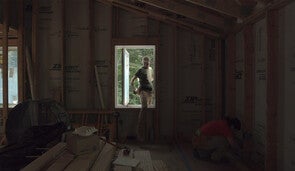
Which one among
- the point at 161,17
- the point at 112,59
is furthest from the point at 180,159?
the point at 161,17

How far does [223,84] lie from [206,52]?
2.45 feet

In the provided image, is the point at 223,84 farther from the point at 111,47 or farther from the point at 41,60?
the point at 41,60

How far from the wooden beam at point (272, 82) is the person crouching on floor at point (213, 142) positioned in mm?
1041

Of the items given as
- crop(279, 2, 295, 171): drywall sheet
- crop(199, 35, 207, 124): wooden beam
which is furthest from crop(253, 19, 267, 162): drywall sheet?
crop(199, 35, 207, 124): wooden beam

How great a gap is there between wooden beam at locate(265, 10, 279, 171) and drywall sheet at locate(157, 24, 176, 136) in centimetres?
295

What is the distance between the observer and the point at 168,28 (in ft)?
21.2

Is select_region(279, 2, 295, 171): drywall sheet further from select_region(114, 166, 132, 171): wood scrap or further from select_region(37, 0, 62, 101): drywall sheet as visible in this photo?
select_region(37, 0, 62, 101): drywall sheet

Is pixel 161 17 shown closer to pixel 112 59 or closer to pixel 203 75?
pixel 112 59

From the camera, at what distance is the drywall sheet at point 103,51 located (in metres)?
6.47

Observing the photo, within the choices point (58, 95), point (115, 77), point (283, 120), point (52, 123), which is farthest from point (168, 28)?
point (52, 123)

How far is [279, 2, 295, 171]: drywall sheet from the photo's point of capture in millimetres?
3238

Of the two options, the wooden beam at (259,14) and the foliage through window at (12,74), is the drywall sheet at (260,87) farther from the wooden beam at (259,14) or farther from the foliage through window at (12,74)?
the foliage through window at (12,74)

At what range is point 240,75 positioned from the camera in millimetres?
5277

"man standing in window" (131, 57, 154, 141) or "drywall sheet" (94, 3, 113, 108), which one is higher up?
"drywall sheet" (94, 3, 113, 108)
